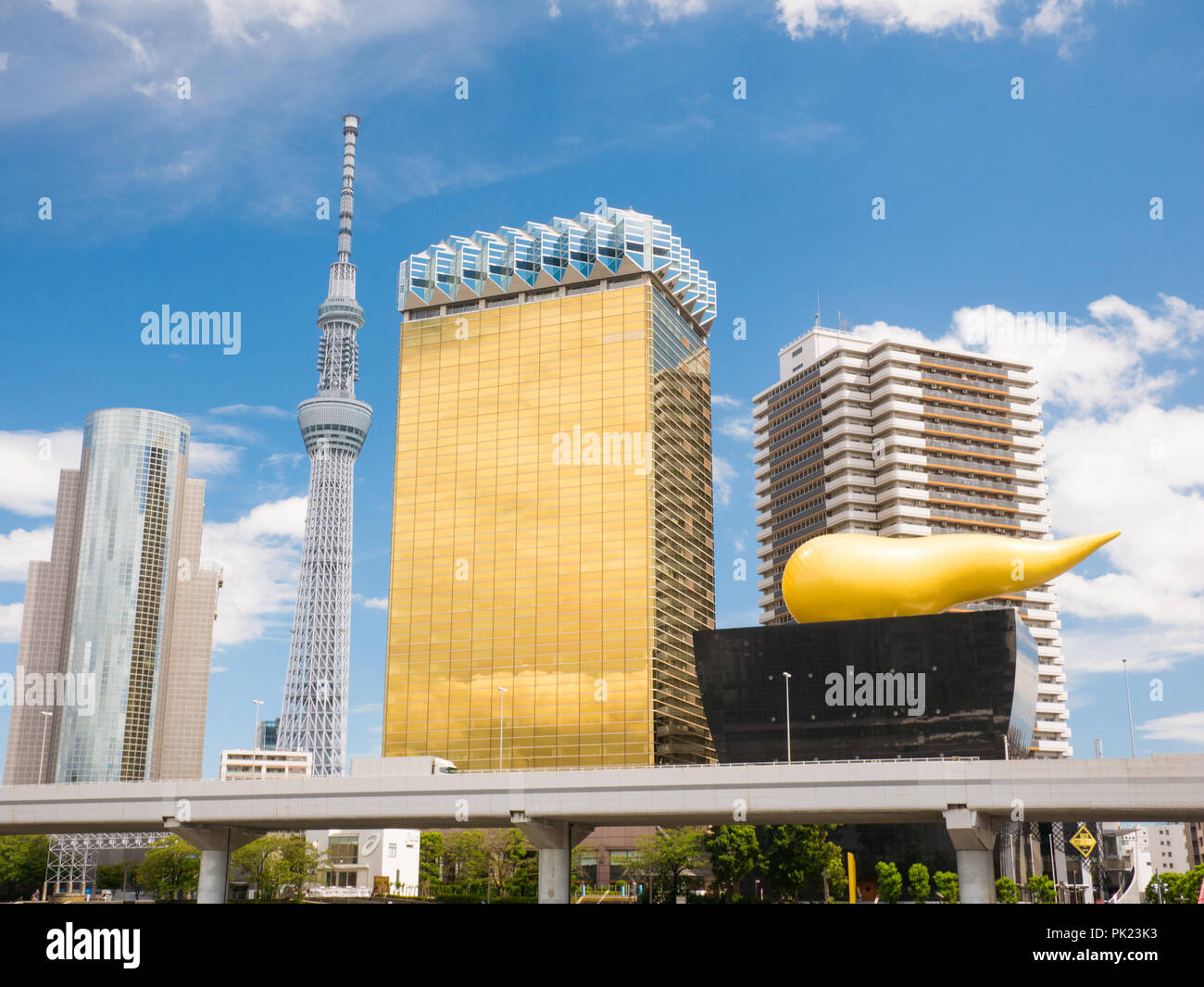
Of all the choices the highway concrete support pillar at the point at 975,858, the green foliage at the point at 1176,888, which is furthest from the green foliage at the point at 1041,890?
the highway concrete support pillar at the point at 975,858

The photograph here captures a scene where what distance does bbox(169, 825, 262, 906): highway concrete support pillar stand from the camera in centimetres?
7375

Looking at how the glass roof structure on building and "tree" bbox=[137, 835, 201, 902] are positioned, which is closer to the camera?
"tree" bbox=[137, 835, 201, 902]

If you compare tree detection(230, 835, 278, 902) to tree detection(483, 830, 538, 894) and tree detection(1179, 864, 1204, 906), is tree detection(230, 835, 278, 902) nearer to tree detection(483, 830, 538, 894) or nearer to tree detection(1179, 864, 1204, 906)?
tree detection(483, 830, 538, 894)

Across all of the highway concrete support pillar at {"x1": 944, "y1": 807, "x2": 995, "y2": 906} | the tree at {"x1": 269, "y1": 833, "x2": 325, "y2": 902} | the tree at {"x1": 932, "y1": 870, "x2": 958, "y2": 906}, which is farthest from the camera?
the tree at {"x1": 269, "y1": 833, "x2": 325, "y2": 902}

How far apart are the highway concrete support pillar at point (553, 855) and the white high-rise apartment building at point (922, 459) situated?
3224 inches

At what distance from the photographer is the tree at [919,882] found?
84.9 m

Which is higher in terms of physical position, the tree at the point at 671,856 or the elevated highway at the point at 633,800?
the elevated highway at the point at 633,800

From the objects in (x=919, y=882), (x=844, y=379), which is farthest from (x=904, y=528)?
(x=919, y=882)

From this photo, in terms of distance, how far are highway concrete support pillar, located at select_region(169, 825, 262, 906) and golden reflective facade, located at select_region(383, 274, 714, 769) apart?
164ft

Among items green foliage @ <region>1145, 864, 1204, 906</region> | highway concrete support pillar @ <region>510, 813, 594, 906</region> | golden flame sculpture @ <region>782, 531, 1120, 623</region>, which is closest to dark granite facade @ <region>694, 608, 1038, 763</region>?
golden flame sculpture @ <region>782, 531, 1120, 623</region>

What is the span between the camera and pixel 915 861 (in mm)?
88062

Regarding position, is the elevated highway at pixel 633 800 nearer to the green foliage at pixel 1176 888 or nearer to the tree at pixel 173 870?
the tree at pixel 173 870
